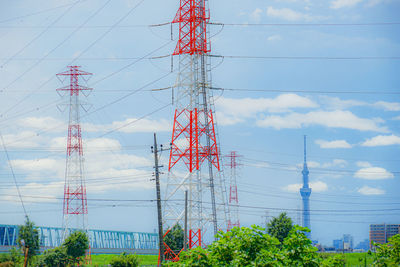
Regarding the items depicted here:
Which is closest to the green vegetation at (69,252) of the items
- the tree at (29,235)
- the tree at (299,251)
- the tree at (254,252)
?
the tree at (29,235)

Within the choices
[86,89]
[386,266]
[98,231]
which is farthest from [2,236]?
[386,266]

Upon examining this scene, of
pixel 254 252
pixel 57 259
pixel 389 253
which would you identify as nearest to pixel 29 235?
pixel 57 259

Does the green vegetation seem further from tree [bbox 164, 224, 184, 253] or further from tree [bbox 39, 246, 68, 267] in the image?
tree [bbox 164, 224, 184, 253]

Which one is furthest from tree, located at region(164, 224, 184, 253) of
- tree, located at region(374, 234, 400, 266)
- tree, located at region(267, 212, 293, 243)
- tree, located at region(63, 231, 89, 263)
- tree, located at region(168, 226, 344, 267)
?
tree, located at region(168, 226, 344, 267)

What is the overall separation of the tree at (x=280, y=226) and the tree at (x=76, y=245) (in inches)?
1147

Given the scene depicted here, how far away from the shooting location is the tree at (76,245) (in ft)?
221

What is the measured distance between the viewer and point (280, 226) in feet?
265

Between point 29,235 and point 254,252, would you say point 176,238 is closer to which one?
point 29,235

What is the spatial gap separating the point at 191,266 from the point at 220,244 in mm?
1740

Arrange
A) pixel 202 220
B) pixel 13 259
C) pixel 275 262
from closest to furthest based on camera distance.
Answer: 1. pixel 275 262
2. pixel 202 220
3. pixel 13 259

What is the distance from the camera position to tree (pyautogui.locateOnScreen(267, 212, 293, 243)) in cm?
8019

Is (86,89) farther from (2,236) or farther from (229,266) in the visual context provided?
(2,236)

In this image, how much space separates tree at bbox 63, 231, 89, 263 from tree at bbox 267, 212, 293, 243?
95.6 ft

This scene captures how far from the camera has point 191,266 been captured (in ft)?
80.1
